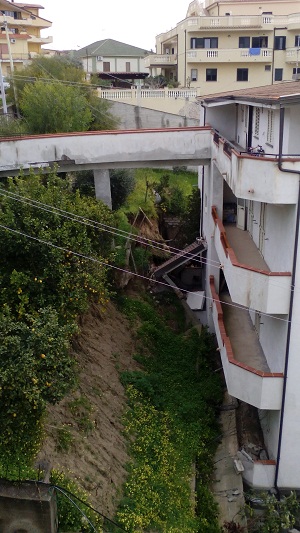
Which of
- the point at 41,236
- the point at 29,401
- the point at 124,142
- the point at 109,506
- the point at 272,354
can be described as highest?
the point at 124,142

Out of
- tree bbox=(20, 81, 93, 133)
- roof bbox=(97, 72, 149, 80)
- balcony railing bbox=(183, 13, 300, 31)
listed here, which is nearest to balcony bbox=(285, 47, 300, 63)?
balcony railing bbox=(183, 13, 300, 31)

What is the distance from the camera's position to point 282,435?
13227 millimetres

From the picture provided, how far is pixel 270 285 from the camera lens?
12211 millimetres

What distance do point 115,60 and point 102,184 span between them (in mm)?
39230

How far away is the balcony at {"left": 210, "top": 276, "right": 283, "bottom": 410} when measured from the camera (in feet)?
42.5

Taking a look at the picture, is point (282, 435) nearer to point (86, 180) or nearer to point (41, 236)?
point (41, 236)

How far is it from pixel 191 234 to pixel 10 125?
9483 mm

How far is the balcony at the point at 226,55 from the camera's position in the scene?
4369cm

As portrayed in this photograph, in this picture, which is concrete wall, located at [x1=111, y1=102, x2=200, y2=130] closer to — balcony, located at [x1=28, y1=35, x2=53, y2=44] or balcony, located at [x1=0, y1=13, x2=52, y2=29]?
balcony, located at [x1=0, y1=13, x2=52, y2=29]

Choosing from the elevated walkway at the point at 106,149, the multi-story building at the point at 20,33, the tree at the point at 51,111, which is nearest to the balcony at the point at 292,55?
the multi-story building at the point at 20,33

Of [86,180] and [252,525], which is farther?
[86,180]

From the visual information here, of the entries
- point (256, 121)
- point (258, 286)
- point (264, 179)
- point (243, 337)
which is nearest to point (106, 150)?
point (256, 121)

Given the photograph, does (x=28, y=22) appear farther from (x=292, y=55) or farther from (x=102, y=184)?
(x=102, y=184)

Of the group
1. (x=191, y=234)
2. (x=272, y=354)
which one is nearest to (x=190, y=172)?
(x=191, y=234)
